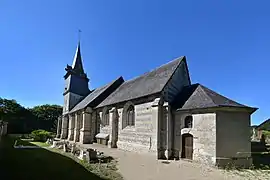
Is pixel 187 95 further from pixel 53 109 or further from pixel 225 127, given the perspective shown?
pixel 53 109

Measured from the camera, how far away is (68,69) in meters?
39.3

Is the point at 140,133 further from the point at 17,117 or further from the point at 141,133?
the point at 17,117

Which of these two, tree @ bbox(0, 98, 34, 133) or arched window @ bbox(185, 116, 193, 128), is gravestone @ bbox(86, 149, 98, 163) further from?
tree @ bbox(0, 98, 34, 133)

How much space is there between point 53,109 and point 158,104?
51.0 m

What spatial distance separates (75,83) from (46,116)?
23.2 m

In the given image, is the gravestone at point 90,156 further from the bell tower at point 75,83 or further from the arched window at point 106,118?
the bell tower at point 75,83

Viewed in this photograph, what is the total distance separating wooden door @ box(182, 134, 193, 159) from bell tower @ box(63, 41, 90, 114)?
28.3 m

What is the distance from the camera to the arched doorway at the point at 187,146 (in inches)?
576

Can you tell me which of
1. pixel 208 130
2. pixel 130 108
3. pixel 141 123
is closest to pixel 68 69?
pixel 130 108

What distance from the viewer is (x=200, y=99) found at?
577 inches

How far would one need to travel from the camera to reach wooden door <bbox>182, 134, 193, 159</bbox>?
14.6 metres

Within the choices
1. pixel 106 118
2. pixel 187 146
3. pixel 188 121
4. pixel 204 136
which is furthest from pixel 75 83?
pixel 204 136

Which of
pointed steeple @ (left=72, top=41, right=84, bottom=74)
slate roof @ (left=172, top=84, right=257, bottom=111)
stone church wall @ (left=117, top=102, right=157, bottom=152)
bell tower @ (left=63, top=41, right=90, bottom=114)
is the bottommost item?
stone church wall @ (left=117, top=102, right=157, bottom=152)

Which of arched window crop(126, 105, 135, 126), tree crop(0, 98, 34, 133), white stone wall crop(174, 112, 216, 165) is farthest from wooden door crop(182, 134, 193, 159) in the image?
tree crop(0, 98, 34, 133)
